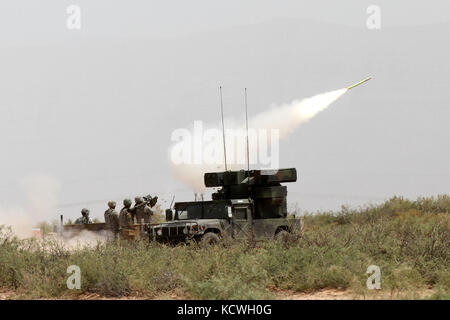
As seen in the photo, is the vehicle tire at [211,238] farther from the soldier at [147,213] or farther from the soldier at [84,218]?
the soldier at [84,218]

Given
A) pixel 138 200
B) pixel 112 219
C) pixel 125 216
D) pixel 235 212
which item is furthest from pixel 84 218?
pixel 235 212

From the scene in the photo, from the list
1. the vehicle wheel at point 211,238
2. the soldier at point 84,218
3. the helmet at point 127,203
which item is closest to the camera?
the vehicle wheel at point 211,238

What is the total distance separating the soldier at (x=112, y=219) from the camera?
19859mm

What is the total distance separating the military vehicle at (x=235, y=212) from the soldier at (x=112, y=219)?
1.68 meters

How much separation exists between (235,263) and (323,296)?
6.98 feet

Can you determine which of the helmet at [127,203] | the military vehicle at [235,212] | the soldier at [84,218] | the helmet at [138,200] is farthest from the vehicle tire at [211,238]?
the soldier at [84,218]

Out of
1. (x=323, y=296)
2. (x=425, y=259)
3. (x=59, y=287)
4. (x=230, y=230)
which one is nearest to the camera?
(x=323, y=296)

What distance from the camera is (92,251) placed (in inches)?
547

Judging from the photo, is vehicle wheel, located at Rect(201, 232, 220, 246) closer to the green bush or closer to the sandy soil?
the green bush

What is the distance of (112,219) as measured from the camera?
19.9 meters

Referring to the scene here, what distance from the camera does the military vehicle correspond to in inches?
653
